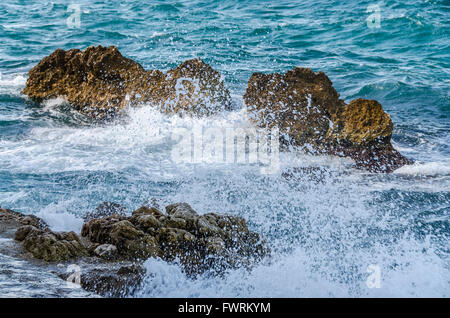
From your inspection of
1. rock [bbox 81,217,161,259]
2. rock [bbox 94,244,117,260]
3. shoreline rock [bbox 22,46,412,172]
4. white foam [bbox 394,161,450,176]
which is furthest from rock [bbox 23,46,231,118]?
rock [bbox 94,244,117,260]

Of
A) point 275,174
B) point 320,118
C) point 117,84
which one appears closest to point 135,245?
point 275,174

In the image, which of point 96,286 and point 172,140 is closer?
point 96,286

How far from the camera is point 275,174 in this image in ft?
23.6

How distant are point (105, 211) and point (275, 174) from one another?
103 inches

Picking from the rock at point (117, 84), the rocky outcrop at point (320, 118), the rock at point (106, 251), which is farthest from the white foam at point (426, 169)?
the rock at point (106, 251)

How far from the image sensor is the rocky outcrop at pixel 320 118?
25.2 ft

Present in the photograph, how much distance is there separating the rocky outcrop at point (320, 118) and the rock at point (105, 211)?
3271 mm

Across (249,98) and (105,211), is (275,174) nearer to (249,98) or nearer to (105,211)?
(249,98)

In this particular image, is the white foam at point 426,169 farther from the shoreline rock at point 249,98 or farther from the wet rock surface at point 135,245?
the wet rock surface at point 135,245

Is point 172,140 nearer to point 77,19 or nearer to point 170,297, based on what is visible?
point 170,297

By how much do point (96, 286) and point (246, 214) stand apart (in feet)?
8.29

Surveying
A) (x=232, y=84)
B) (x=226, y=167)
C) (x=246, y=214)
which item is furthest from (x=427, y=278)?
(x=232, y=84)
